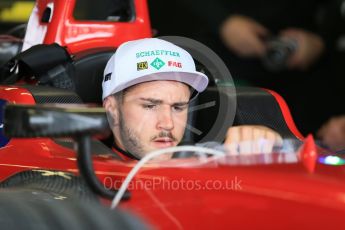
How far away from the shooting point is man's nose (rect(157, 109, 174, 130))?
7.07ft

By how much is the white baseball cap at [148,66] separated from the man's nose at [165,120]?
12 cm

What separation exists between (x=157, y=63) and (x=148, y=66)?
26mm

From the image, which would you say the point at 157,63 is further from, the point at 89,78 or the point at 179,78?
the point at 89,78

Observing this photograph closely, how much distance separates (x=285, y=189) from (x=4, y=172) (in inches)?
34.0

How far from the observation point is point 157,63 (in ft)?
7.45

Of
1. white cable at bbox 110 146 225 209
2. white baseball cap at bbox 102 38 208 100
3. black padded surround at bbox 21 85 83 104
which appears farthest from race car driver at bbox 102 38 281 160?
white cable at bbox 110 146 225 209

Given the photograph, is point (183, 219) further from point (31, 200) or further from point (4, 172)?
point (4, 172)

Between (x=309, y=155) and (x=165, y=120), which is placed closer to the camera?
(x=309, y=155)

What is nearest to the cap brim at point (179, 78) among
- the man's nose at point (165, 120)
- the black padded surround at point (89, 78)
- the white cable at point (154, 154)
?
the man's nose at point (165, 120)

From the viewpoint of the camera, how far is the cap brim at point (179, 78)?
2.28 metres

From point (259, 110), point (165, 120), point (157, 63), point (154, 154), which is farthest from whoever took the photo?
point (259, 110)

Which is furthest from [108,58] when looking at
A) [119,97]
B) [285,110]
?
[285,110]

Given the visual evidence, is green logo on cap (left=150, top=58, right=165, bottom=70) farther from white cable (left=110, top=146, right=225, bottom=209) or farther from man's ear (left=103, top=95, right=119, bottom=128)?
white cable (left=110, top=146, right=225, bottom=209)

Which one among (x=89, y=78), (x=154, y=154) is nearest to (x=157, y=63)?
(x=89, y=78)
